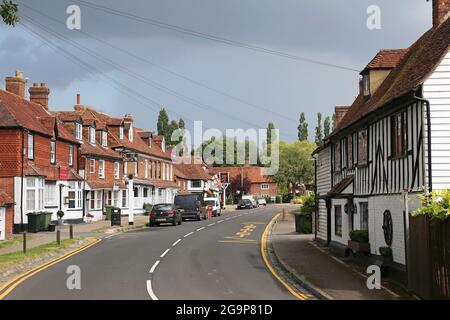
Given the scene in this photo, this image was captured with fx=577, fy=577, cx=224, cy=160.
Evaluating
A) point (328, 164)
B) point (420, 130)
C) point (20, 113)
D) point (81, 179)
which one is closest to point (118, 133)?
point (81, 179)

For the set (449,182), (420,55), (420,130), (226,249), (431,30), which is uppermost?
(431,30)

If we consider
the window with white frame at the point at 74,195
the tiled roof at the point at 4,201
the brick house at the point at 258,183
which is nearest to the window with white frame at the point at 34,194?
the tiled roof at the point at 4,201

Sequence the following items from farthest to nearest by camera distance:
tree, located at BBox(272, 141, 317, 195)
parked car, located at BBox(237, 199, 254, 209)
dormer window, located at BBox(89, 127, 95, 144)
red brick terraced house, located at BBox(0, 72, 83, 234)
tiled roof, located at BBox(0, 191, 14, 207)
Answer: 1. tree, located at BBox(272, 141, 317, 195)
2. parked car, located at BBox(237, 199, 254, 209)
3. dormer window, located at BBox(89, 127, 95, 144)
4. red brick terraced house, located at BBox(0, 72, 83, 234)
5. tiled roof, located at BBox(0, 191, 14, 207)

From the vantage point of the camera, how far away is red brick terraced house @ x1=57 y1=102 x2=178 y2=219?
48125 millimetres

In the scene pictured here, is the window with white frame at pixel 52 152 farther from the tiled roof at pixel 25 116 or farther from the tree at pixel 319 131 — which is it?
the tree at pixel 319 131

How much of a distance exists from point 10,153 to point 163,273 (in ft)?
69.6

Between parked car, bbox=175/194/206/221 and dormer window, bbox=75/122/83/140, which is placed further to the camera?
parked car, bbox=175/194/206/221

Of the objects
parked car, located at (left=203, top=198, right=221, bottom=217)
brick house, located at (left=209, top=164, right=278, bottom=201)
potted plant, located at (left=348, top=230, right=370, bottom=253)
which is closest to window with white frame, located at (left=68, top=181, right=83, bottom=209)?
parked car, located at (left=203, top=198, right=221, bottom=217)

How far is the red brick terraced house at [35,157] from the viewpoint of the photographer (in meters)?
35.7

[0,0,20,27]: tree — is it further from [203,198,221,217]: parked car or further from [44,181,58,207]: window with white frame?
[203,198,221,217]: parked car

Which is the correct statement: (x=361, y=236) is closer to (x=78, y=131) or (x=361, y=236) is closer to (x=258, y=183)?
(x=78, y=131)
